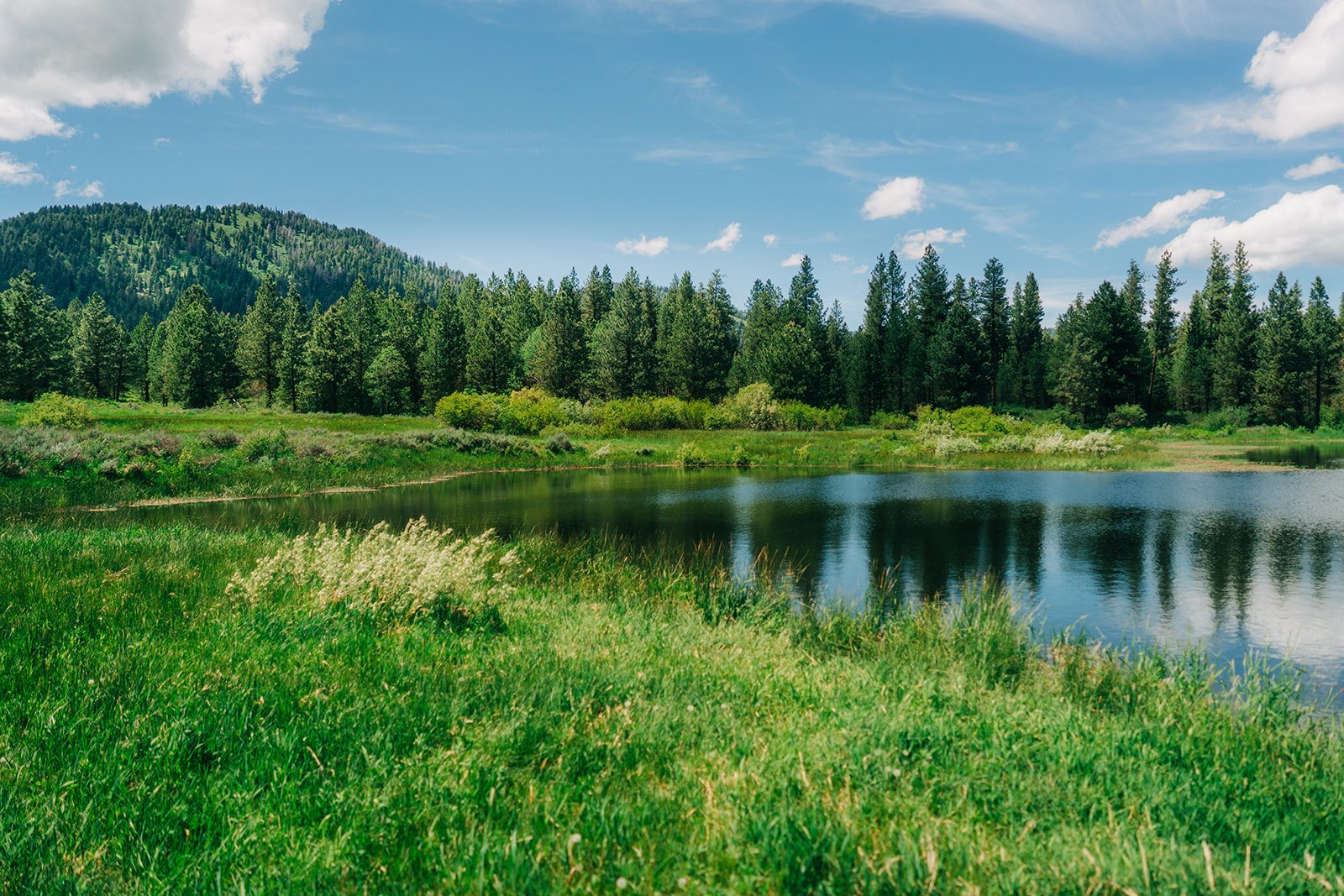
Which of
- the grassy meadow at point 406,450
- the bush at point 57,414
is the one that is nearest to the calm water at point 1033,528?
the grassy meadow at point 406,450

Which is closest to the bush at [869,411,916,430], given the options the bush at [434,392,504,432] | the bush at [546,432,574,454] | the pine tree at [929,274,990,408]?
the pine tree at [929,274,990,408]

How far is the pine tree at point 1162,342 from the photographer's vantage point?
87.6 meters

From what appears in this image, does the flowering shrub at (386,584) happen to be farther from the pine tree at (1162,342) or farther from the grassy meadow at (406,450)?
the pine tree at (1162,342)

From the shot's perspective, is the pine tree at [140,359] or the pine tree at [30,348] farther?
the pine tree at [140,359]

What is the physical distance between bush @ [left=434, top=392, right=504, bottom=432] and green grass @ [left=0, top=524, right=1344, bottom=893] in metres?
58.5

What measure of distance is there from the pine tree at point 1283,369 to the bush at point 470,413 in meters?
80.5

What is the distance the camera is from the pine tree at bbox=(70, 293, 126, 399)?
3415 inches

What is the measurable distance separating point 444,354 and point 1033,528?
78.4 meters

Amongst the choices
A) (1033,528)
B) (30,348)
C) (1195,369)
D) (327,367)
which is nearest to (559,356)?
(327,367)

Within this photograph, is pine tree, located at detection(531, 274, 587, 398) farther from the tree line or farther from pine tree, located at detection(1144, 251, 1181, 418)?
pine tree, located at detection(1144, 251, 1181, 418)

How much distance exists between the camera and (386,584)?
8547mm

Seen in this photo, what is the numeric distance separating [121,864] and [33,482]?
96.8ft

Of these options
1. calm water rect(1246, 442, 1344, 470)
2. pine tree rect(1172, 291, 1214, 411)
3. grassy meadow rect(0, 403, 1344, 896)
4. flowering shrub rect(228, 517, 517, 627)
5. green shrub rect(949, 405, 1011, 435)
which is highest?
pine tree rect(1172, 291, 1214, 411)

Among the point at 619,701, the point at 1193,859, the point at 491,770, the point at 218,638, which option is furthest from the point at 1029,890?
the point at 218,638
